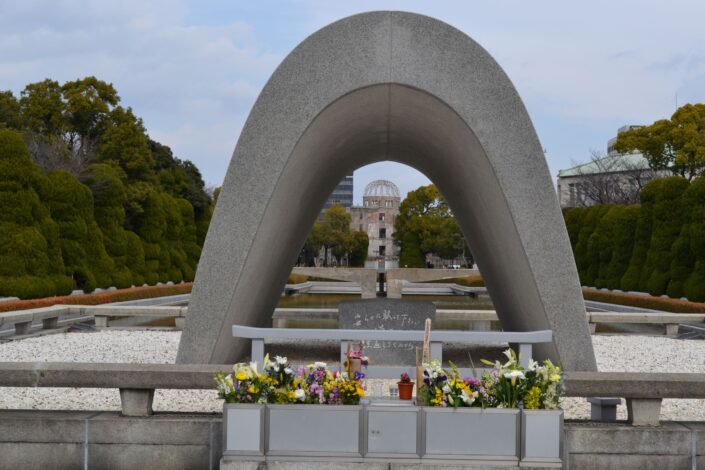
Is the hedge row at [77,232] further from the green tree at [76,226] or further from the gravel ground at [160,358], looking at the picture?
the gravel ground at [160,358]

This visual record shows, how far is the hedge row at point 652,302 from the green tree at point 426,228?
32.8 meters

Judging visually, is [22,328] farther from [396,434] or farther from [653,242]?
[653,242]

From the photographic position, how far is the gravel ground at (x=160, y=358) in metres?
7.72

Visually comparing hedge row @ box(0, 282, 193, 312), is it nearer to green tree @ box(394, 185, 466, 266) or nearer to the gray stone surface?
the gray stone surface

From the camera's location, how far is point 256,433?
496 centimetres

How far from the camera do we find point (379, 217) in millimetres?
92188

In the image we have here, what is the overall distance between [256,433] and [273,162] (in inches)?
127

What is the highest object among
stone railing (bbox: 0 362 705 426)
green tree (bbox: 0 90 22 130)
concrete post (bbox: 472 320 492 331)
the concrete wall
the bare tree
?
green tree (bbox: 0 90 22 130)

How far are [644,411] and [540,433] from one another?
1193 mm

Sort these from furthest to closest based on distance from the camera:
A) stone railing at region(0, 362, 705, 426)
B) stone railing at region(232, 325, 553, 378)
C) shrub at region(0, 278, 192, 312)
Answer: shrub at region(0, 278, 192, 312)
stone railing at region(232, 325, 553, 378)
stone railing at region(0, 362, 705, 426)

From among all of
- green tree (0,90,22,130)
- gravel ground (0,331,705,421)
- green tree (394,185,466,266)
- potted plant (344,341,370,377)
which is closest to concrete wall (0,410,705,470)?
potted plant (344,341,370,377)

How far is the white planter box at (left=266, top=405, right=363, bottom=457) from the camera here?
493 cm

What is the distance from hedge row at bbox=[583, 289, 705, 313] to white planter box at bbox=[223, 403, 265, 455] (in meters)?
18.1

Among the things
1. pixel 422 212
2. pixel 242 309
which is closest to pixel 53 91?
pixel 422 212
